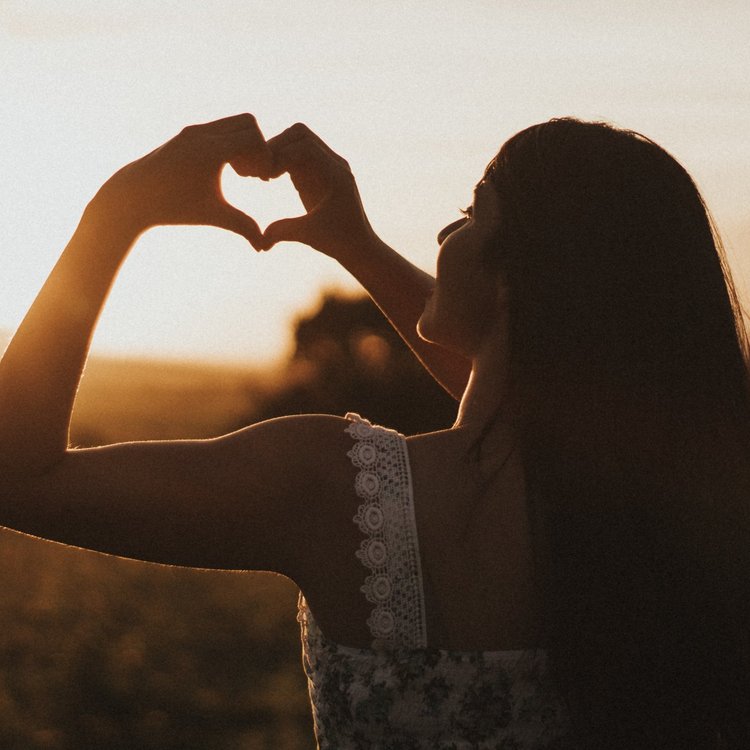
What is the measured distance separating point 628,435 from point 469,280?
457mm

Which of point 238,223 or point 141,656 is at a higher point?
point 238,223

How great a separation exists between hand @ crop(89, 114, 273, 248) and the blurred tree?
10434mm

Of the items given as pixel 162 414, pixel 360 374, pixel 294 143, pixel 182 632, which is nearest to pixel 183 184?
pixel 294 143

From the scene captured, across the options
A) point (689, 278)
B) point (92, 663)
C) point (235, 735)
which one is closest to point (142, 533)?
point (689, 278)

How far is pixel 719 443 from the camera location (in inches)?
85.6

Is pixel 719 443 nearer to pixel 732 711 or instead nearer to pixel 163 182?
pixel 732 711

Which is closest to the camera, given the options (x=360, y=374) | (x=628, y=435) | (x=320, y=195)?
(x=628, y=435)

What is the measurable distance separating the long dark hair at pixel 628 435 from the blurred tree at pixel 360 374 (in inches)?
405

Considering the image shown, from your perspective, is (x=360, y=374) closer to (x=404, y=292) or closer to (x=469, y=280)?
(x=404, y=292)

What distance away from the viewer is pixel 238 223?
2100 millimetres

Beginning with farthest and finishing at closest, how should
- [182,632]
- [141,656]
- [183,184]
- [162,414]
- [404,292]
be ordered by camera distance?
[162,414]
[182,632]
[141,656]
[404,292]
[183,184]

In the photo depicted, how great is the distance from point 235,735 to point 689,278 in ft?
18.4

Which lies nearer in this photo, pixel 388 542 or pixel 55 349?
pixel 55 349

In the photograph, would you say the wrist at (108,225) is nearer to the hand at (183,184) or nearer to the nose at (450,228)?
the hand at (183,184)
